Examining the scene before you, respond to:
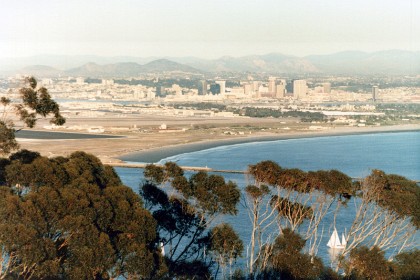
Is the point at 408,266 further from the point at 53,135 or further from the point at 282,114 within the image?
the point at 282,114

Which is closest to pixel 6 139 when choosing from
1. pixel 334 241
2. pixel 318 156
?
pixel 334 241

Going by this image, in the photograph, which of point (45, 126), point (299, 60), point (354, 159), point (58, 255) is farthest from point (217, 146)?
point (299, 60)

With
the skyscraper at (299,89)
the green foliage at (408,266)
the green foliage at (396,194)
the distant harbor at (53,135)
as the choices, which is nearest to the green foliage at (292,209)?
the green foliage at (396,194)

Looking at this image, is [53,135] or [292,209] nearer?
[292,209]

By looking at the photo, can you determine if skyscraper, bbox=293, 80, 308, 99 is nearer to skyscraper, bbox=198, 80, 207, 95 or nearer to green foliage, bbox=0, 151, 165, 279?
skyscraper, bbox=198, 80, 207, 95

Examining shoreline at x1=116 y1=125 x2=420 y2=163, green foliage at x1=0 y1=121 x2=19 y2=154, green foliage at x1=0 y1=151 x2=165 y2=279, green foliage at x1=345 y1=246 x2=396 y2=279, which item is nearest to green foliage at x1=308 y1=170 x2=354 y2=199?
green foliage at x1=345 y1=246 x2=396 y2=279

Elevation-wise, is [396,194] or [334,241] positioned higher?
[396,194]
